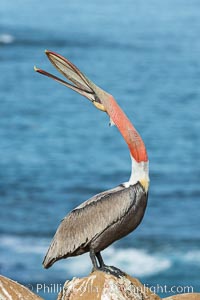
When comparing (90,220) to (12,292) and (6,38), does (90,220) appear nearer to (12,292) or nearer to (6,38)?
(12,292)

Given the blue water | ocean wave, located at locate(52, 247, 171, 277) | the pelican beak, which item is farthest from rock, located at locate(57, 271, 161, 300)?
ocean wave, located at locate(52, 247, 171, 277)

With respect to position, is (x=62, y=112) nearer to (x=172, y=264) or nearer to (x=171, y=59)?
(x=171, y=59)

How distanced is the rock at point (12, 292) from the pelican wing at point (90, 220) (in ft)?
0.48

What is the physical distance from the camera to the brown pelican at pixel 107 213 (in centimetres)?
440

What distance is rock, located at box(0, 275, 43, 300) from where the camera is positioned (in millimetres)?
4391

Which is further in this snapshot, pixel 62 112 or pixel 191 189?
pixel 62 112

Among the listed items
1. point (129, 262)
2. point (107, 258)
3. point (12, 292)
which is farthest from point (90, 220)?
point (107, 258)

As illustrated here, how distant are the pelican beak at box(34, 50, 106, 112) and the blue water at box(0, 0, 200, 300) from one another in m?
2.05

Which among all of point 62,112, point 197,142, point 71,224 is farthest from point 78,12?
point 71,224

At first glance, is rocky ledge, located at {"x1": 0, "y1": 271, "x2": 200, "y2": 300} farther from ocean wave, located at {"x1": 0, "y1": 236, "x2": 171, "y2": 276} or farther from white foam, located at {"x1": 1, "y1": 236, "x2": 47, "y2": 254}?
white foam, located at {"x1": 1, "y1": 236, "x2": 47, "y2": 254}

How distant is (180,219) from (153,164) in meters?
2.19

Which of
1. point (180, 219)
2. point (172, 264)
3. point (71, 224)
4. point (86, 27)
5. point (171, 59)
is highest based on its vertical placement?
point (86, 27)

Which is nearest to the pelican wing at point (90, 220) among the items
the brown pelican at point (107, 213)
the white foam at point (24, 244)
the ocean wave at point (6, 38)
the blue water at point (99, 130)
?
the brown pelican at point (107, 213)

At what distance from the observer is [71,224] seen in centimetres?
449
